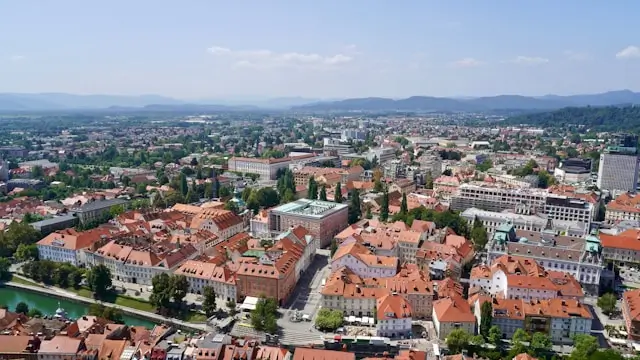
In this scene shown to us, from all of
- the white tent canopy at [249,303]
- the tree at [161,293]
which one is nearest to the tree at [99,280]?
the tree at [161,293]

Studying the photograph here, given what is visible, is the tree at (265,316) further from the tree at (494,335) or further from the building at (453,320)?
the tree at (494,335)

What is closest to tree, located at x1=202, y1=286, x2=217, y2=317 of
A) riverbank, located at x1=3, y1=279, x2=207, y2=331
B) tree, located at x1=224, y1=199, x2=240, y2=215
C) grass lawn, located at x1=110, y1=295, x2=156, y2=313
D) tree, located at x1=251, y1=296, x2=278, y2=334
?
riverbank, located at x1=3, y1=279, x2=207, y2=331

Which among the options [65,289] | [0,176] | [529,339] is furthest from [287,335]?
[0,176]

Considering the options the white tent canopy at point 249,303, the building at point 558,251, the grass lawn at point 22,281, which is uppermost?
the building at point 558,251

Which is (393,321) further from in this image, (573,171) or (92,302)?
(573,171)

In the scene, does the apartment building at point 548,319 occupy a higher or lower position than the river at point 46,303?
higher
